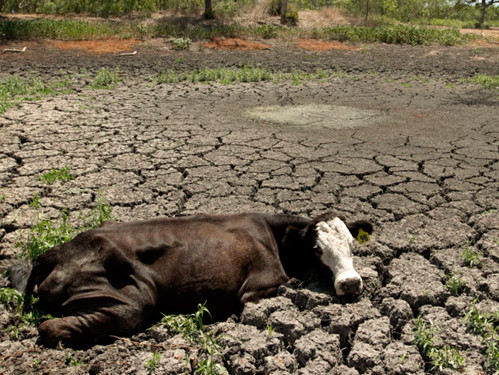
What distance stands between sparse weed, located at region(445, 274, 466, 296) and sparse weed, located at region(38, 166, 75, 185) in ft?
13.0

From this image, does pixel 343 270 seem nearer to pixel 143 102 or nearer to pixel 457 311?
pixel 457 311

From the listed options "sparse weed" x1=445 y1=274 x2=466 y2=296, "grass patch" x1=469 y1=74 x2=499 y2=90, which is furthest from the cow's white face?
"grass patch" x1=469 y1=74 x2=499 y2=90

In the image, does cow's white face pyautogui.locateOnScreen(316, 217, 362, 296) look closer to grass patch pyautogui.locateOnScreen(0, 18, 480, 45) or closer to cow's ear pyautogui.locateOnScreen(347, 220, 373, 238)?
cow's ear pyautogui.locateOnScreen(347, 220, 373, 238)

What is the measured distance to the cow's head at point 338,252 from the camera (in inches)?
139

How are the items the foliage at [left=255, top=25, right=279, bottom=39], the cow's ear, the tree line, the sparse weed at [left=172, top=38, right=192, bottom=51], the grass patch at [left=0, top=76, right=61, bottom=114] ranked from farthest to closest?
the tree line
the foliage at [left=255, top=25, right=279, bottom=39]
the sparse weed at [left=172, top=38, right=192, bottom=51]
the grass patch at [left=0, top=76, right=61, bottom=114]
the cow's ear

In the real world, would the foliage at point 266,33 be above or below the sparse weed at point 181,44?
above

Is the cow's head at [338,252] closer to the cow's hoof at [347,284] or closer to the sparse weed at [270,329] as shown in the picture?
the cow's hoof at [347,284]

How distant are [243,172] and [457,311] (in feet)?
10.4

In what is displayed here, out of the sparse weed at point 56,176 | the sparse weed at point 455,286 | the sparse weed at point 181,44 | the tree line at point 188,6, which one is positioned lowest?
the sparse weed at point 455,286

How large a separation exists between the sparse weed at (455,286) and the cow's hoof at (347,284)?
0.68 metres

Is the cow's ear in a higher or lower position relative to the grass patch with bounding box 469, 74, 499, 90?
lower

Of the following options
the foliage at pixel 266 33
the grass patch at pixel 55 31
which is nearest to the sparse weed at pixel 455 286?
the grass patch at pixel 55 31

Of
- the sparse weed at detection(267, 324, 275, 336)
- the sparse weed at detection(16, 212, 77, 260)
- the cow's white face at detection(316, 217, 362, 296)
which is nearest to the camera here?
the sparse weed at detection(267, 324, 275, 336)

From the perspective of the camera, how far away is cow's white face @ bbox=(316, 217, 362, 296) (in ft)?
11.6
